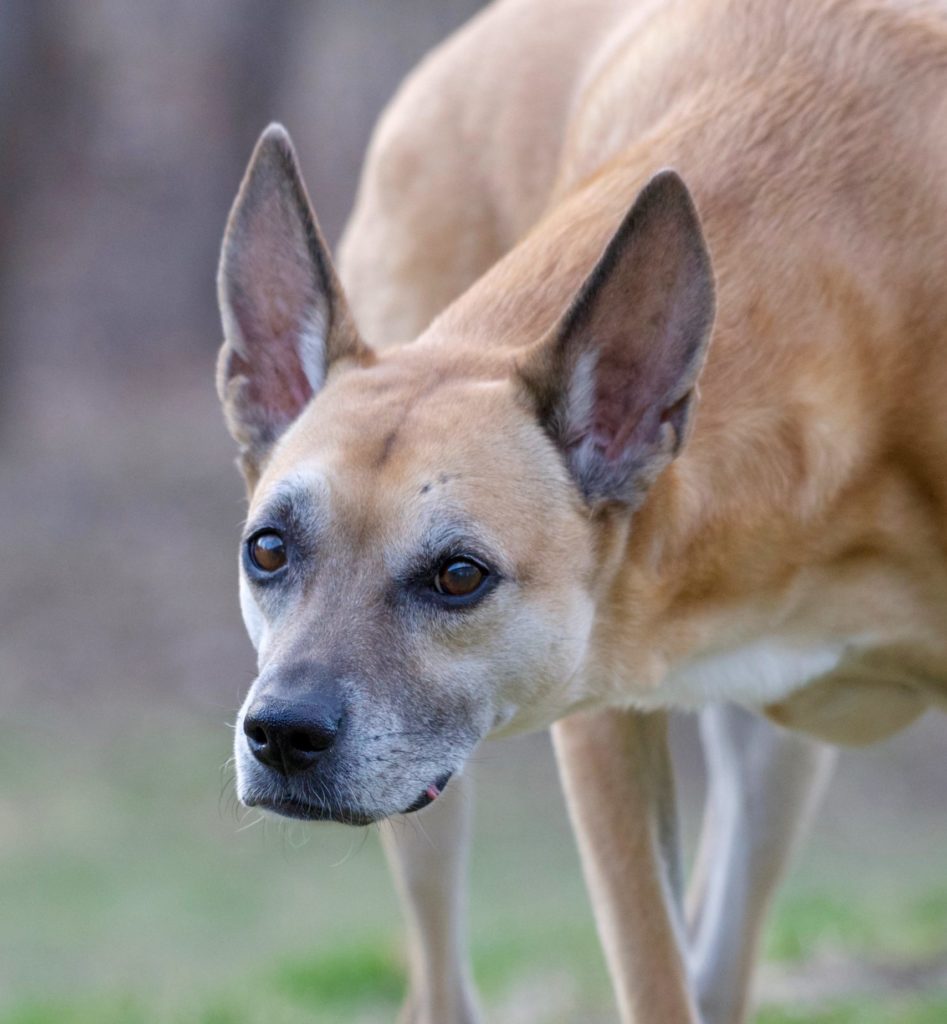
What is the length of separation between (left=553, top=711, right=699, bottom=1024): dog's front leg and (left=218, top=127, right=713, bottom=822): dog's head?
51 cm

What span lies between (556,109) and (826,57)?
1.32 m

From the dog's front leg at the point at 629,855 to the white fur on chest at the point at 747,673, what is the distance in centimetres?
29

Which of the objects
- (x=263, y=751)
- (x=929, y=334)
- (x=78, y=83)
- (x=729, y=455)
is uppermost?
(x=929, y=334)

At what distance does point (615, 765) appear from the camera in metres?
4.49

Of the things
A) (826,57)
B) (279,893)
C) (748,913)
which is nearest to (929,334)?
(826,57)

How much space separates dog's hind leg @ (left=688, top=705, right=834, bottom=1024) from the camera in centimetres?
528

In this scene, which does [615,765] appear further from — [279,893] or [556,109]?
[279,893]

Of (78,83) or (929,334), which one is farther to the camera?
(78,83)

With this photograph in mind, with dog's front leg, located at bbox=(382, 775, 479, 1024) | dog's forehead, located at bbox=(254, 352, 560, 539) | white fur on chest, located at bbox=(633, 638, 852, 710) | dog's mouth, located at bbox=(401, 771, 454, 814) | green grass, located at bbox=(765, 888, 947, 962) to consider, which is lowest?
green grass, located at bbox=(765, 888, 947, 962)

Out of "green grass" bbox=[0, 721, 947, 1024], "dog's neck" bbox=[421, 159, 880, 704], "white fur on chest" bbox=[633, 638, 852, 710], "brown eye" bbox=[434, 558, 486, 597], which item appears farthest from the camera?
"green grass" bbox=[0, 721, 947, 1024]

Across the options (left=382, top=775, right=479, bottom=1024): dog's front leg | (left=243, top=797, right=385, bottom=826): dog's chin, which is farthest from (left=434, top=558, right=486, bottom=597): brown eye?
(left=382, top=775, right=479, bottom=1024): dog's front leg

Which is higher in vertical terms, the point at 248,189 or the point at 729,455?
the point at 248,189

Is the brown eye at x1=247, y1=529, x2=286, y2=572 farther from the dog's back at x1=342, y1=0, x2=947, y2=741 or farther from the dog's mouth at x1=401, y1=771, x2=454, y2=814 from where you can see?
the dog's back at x1=342, y1=0, x2=947, y2=741

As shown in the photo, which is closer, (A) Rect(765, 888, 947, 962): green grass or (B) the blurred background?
(A) Rect(765, 888, 947, 962): green grass
